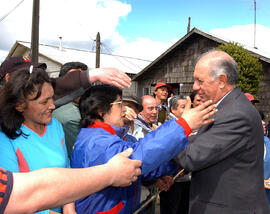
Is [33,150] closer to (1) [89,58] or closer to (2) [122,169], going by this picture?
(2) [122,169]

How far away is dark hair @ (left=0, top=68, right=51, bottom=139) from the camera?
5.37 feet

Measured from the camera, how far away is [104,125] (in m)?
1.80

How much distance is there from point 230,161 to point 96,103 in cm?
112

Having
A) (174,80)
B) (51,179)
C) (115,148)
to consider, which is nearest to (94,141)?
(115,148)

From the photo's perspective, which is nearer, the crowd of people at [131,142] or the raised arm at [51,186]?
the raised arm at [51,186]

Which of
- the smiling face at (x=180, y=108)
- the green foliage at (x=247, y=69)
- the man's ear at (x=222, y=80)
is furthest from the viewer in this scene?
the green foliage at (x=247, y=69)

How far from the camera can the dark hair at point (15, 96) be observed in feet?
5.37

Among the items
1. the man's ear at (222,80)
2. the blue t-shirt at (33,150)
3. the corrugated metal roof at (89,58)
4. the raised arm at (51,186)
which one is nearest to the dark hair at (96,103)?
the blue t-shirt at (33,150)

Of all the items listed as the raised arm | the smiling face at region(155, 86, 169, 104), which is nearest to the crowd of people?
the raised arm

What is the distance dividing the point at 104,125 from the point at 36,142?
19.6 inches

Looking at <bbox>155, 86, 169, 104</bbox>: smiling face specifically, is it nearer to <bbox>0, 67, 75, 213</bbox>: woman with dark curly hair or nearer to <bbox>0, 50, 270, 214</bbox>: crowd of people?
<bbox>0, 50, 270, 214</bbox>: crowd of people

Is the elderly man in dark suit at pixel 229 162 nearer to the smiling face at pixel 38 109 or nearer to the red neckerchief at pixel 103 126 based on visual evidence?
the red neckerchief at pixel 103 126

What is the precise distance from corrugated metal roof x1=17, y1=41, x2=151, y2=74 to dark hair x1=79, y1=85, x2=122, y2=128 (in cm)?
1810

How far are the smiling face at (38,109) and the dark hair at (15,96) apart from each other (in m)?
0.03
